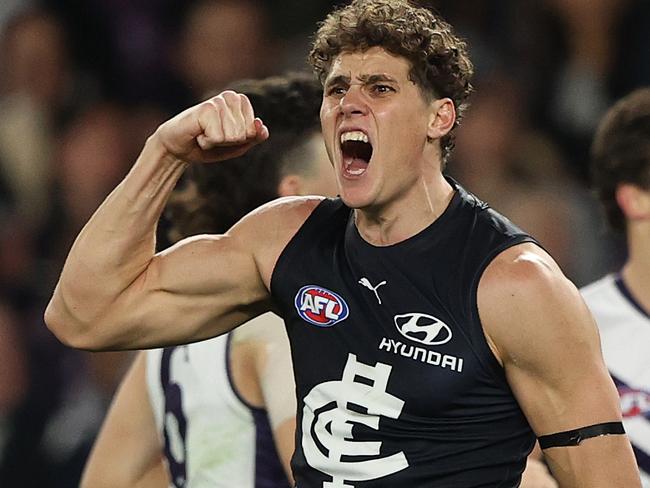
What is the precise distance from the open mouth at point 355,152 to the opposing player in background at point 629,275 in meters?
1.31

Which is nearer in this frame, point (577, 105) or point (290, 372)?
point (290, 372)

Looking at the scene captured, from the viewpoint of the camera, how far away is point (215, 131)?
3.24 m

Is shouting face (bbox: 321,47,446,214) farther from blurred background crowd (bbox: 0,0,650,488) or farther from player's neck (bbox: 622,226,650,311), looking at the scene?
blurred background crowd (bbox: 0,0,650,488)

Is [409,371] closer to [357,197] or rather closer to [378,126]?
[357,197]

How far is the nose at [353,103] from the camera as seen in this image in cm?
324

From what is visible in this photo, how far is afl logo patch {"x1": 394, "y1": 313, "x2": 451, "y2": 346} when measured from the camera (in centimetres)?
311

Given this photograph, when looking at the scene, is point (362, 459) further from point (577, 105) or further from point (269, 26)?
point (269, 26)

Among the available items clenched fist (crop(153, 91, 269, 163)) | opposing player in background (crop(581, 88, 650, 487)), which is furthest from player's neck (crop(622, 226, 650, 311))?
clenched fist (crop(153, 91, 269, 163))

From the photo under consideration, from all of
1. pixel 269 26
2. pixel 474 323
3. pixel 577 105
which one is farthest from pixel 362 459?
pixel 269 26

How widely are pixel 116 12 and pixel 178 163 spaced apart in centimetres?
460

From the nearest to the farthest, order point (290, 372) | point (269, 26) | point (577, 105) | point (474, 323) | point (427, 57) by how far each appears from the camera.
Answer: point (474, 323)
point (427, 57)
point (290, 372)
point (577, 105)
point (269, 26)

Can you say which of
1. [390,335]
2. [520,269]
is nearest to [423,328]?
[390,335]

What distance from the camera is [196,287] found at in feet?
11.3

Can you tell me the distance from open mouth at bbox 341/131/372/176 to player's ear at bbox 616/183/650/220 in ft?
4.87
